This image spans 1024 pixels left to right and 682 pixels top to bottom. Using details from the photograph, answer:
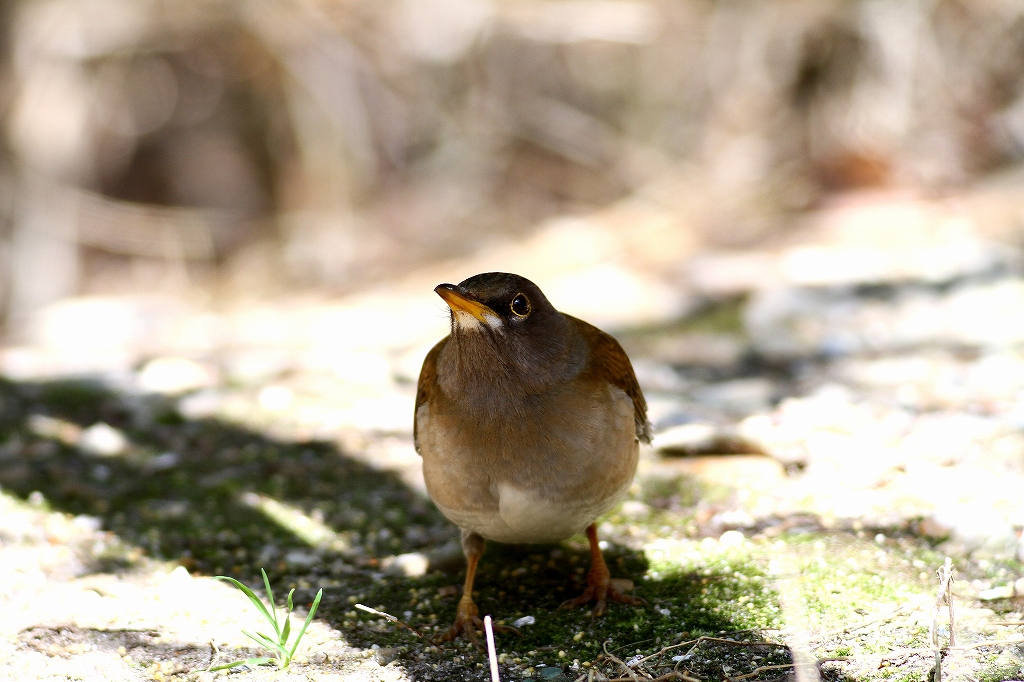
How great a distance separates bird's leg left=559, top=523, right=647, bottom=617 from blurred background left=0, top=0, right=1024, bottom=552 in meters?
0.73

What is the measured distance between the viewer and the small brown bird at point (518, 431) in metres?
3.15

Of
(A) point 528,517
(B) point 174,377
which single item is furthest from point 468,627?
(B) point 174,377

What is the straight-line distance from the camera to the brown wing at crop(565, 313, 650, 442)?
352 cm

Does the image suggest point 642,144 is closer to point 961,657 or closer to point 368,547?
point 368,547

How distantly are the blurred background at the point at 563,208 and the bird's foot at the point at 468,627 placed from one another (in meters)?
1.11

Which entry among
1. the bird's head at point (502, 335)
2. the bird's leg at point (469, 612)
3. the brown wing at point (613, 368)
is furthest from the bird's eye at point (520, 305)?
the bird's leg at point (469, 612)

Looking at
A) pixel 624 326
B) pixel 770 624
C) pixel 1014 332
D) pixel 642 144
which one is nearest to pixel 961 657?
pixel 770 624

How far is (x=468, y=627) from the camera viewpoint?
316 cm

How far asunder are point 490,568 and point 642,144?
7.83m

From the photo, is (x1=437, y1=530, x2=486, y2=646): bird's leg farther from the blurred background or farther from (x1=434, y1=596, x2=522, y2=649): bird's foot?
the blurred background

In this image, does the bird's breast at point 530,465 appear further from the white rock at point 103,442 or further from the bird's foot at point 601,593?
the white rock at point 103,442

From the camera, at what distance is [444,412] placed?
3297 millimetres

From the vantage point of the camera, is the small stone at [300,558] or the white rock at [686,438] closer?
the small stone at [300,558]

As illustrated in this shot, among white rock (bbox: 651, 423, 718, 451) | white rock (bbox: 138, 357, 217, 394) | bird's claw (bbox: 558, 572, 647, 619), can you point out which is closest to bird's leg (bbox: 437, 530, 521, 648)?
bird's claw (bbox: 558, 572, 647, 619)
